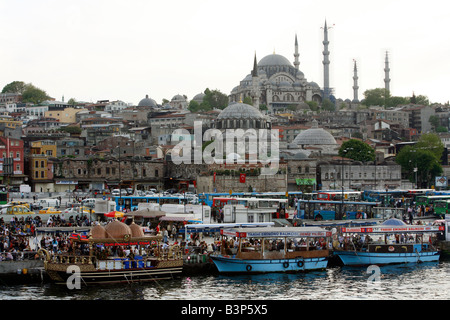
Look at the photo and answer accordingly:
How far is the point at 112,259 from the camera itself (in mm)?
20750

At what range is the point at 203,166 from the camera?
52719 mm

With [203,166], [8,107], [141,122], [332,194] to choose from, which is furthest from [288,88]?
[332,194]

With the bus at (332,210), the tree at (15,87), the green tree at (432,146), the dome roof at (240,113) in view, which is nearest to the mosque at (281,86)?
the dome roof at (240,113)

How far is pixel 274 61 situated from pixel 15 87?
45.7m

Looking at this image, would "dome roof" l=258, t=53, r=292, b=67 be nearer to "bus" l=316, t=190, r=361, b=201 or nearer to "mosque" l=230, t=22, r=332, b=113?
"mosque" l=230, t=22, r=332, b=113

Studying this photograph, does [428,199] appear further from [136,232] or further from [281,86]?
[281,86]

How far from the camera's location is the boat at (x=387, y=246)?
24.5 metres

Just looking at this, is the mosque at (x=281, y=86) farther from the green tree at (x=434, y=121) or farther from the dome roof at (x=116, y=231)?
the dome roof at (x=116, y=231)

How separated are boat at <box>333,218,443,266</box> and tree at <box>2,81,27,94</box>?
110 meters

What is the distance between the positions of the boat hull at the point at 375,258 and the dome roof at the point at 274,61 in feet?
337

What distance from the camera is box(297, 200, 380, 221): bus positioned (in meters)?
33.7

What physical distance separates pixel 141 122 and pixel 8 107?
91.2 feet

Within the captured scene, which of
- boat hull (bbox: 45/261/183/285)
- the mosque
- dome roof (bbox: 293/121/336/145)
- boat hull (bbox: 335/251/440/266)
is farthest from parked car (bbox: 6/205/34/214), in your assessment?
the mosque
